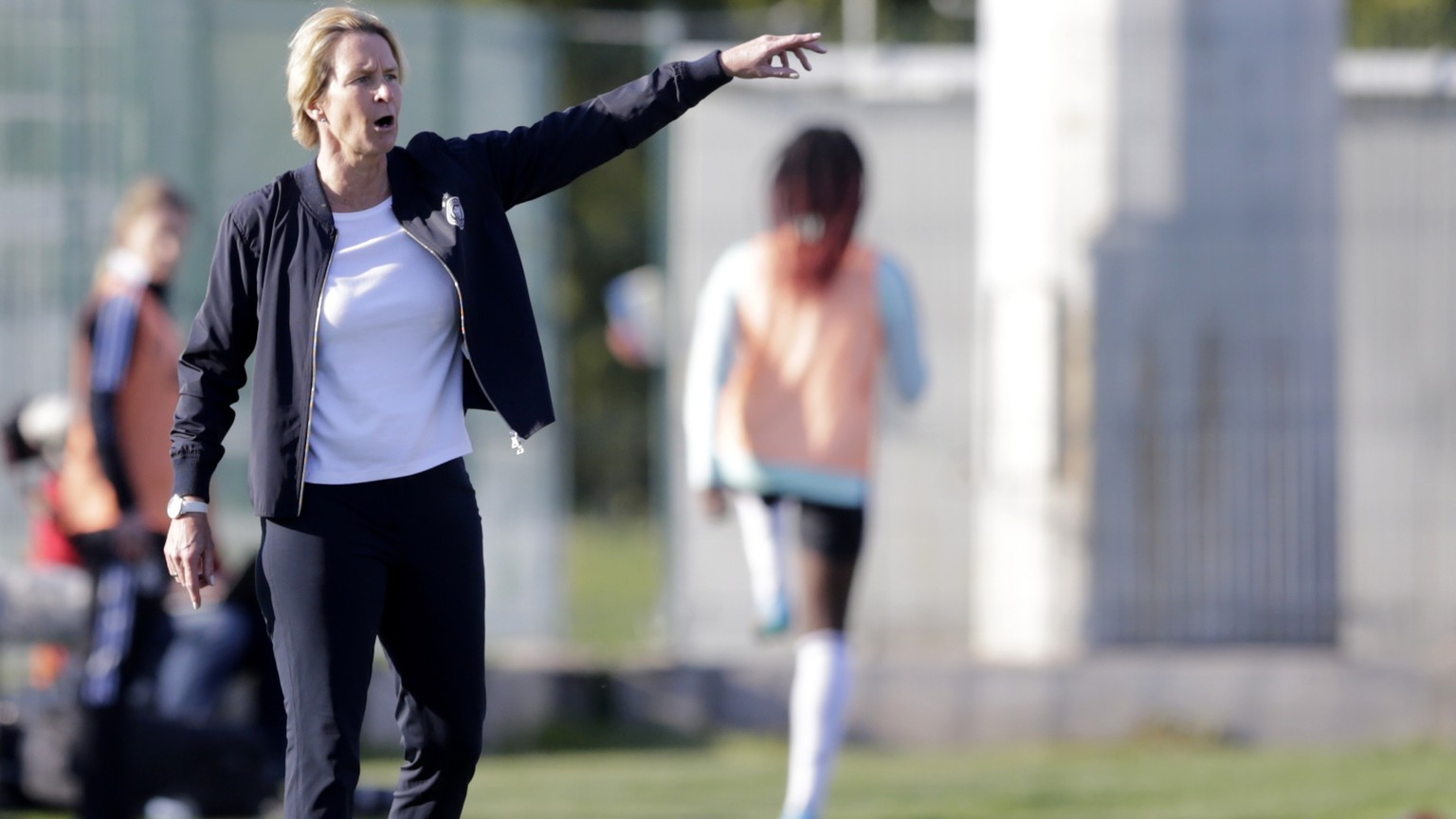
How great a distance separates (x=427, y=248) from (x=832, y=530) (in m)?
2.77

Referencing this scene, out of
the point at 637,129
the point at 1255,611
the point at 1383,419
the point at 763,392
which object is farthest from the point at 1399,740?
the point at 637,129

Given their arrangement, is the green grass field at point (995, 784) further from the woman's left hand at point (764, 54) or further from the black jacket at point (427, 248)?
the woman's left hand at point (764, 54)

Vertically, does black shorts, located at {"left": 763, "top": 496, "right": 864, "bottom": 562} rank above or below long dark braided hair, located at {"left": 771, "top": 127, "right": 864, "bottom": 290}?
below

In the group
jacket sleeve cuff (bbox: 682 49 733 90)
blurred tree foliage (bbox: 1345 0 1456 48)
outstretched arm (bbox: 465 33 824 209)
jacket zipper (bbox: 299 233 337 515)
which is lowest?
jacket zipper (bbox: 299 233 337 515)

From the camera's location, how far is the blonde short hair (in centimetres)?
439

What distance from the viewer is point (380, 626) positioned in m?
4.54

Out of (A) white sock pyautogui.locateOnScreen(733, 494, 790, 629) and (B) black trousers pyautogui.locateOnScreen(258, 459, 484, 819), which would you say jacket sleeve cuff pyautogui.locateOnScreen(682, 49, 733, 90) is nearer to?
(B) black trousers pyautogui.locateOnScreen(258, 459, 484, 819)

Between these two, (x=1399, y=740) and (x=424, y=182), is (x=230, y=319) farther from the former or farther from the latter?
(x=1399, y=740)

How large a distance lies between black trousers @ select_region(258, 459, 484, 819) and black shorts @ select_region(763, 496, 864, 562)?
2466mm

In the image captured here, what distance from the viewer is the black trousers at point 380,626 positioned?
4383mm

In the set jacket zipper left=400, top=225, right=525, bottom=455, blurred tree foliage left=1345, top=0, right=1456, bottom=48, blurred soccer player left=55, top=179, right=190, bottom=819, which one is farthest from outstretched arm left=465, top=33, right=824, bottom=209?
blurred tree foliage left=1345, top=0, right=1456, bottom=48

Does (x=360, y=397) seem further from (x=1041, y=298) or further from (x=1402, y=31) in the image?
(x=1402, y=31)

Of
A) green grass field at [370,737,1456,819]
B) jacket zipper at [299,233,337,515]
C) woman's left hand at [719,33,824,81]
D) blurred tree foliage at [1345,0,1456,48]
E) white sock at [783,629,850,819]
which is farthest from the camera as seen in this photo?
blurred tree foliage at [1345,0,1456,48]

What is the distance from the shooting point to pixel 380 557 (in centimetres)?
444
